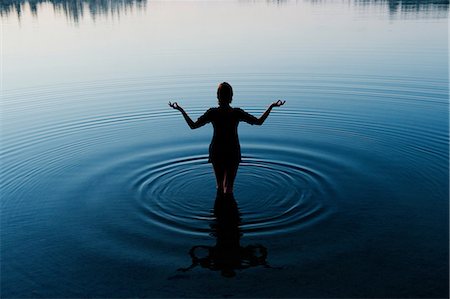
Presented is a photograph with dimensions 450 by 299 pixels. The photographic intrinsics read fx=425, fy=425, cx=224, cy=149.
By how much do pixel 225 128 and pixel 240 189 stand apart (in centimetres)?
252

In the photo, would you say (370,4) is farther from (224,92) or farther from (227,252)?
(227,252)

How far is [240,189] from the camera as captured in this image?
13.0 metres

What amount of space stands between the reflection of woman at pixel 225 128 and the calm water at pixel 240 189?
1.04 metres

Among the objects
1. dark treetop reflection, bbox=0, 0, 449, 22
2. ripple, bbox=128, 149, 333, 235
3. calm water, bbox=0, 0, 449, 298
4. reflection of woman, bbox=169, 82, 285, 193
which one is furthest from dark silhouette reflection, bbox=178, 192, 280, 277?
dark treetop reflection, bbox=0, 0, 449, 22

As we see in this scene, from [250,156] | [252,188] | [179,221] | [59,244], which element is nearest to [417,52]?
[250,156]

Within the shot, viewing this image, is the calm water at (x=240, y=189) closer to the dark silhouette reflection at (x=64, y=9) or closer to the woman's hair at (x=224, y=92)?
the woman's hair at (x=224, y=92)

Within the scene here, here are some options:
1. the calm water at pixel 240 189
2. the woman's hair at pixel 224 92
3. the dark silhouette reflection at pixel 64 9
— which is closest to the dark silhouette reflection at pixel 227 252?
the calm water at pixel 240 189

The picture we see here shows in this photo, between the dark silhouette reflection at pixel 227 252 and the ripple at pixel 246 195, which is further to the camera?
the ripple at pixel 246 195

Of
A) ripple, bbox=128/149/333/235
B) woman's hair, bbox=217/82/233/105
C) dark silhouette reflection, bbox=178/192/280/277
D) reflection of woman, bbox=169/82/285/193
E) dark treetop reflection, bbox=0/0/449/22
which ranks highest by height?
dark treetop reflection, bbox=0/0/449/22

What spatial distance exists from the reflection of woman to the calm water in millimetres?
1044

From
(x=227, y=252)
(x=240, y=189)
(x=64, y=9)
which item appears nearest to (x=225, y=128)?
(x=240, y=189)

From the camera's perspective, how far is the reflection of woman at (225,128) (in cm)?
1094

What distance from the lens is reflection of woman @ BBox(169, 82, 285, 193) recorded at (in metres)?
10.9

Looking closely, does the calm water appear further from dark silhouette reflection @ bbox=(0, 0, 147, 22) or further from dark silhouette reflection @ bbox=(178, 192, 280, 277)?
dark silhouette reflection @ bbox=(0, 0, 147, 22)
